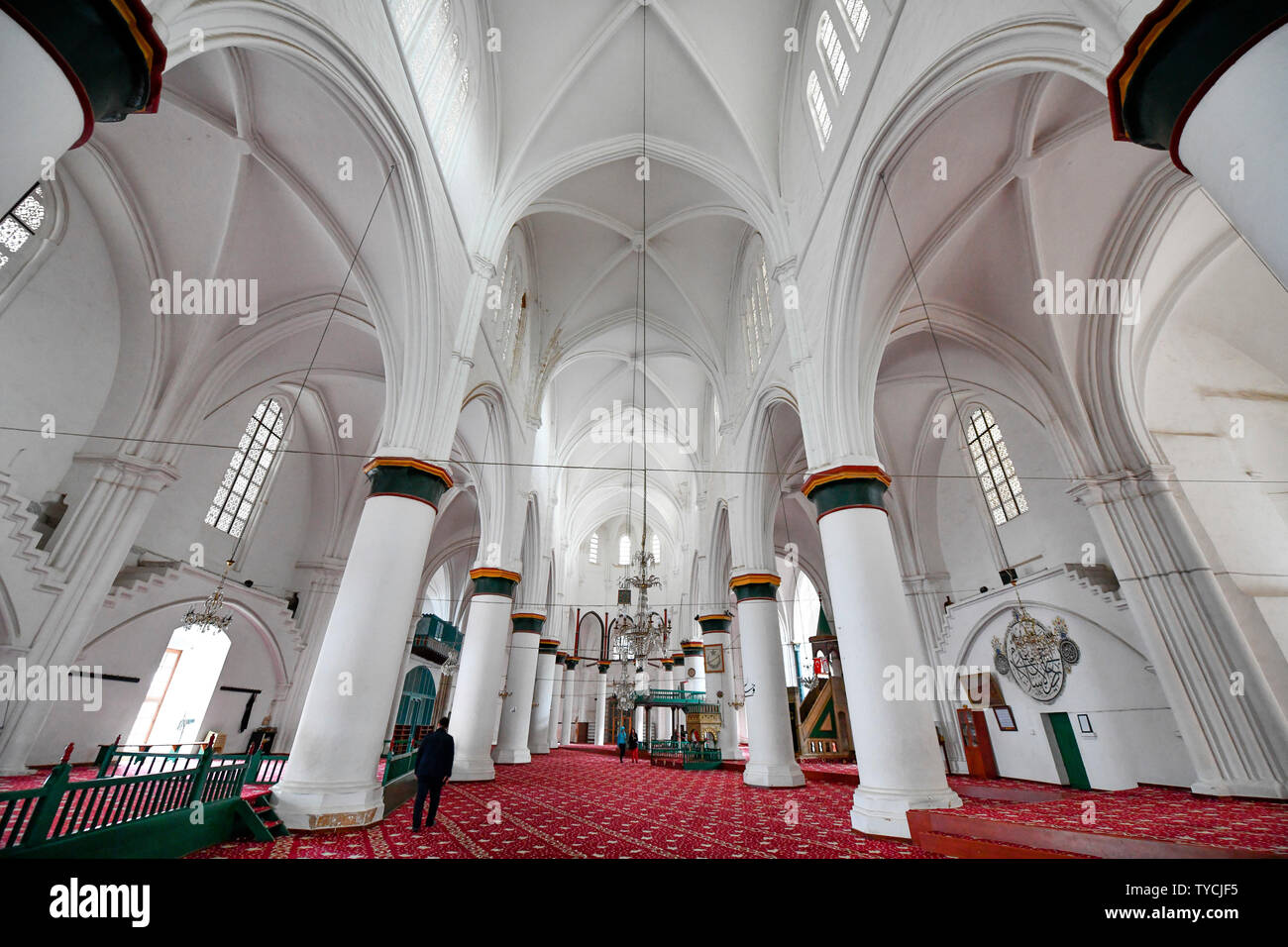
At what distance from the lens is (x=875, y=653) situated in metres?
5.75

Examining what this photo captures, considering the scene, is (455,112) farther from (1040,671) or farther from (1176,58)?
(1040,671)

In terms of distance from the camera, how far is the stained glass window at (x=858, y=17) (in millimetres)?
7369

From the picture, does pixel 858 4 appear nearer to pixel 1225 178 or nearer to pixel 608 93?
pixel 608 93

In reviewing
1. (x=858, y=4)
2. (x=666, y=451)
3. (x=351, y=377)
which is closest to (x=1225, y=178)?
(x=858, y=4)

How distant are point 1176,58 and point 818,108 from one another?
24.2ft

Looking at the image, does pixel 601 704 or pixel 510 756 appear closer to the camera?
pixel 510 756

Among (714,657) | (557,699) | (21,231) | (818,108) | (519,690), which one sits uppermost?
(818,108)

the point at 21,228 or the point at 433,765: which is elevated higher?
the point at 21,228

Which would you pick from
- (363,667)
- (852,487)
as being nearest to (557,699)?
(363,667)

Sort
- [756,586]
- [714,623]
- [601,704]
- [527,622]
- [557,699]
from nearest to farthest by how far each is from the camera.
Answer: [756,586], [527,622], [714,623], [557,699], [601,704]

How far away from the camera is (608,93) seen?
10.6 m

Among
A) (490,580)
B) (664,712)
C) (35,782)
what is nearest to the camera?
(35,782)

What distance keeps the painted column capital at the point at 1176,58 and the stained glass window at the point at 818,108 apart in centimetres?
601

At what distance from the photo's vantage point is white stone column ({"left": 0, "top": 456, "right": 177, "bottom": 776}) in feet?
25.1
